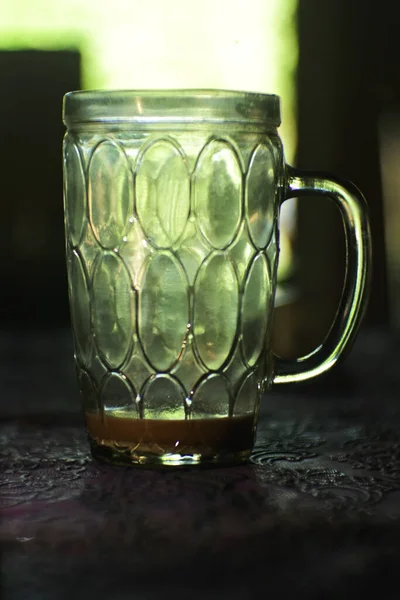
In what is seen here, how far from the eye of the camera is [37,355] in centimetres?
98

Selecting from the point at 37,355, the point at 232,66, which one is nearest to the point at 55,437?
the point at 37,355

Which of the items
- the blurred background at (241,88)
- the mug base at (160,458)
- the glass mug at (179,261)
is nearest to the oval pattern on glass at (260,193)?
the glass mug at (179,261)

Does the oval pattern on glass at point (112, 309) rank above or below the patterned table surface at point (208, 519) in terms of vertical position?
above

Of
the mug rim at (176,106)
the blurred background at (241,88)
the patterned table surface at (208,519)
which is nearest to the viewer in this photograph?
the patterned table surface at (208,519)

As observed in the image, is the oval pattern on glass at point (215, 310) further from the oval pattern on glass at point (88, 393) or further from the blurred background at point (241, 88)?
the blurred background at point (241, 88)

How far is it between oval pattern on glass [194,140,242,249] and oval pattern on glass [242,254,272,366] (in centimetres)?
3

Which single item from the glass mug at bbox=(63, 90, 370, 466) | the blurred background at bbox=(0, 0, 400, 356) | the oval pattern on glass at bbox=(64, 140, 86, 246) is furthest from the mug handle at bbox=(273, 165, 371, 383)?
the blurred background at bbox=(0, 0, 400, 356)

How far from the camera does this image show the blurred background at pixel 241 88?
288cm

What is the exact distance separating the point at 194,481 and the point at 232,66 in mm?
2708

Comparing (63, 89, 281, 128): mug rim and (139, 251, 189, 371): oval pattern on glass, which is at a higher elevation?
(63, 89, 281, 128): mug rim

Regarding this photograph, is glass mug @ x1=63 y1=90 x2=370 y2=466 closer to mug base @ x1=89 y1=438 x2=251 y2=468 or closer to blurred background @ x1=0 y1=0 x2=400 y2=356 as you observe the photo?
mug base @ x1=89 y1=438 x2=251 y2=468

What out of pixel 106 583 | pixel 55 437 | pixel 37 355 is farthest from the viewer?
pixel 37 355

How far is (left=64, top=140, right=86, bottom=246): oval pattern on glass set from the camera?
51 centimetres

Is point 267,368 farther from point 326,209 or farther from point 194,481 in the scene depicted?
point 326,209
